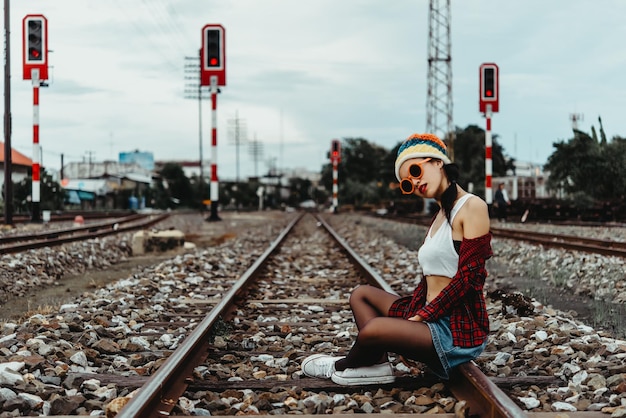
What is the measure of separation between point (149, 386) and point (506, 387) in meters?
1.74

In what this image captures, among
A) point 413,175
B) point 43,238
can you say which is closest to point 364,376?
point 413,175

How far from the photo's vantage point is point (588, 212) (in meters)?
23.2

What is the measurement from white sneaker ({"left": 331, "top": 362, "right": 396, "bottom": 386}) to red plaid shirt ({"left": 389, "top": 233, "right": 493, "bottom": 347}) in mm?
317

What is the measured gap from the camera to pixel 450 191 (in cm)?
328

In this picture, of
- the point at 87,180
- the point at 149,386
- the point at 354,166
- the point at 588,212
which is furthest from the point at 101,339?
the point at 354,166

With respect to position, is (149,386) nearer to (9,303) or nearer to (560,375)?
(560,375)

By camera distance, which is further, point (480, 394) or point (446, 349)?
point (446, 349)

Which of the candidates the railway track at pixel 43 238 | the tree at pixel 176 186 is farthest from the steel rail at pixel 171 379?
the tree at pixel 176 186

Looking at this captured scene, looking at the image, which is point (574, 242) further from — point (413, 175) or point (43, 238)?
point (413, 175)

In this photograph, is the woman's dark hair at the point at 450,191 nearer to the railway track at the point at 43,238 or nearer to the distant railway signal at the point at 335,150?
the railway track at the point at 43,238

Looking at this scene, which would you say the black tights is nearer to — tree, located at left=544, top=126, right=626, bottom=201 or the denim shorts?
the denim shorts

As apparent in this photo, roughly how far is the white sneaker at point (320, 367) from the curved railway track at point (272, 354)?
43 millimetres

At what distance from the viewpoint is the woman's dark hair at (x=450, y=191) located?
3.25 m

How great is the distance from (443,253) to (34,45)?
17.6m
